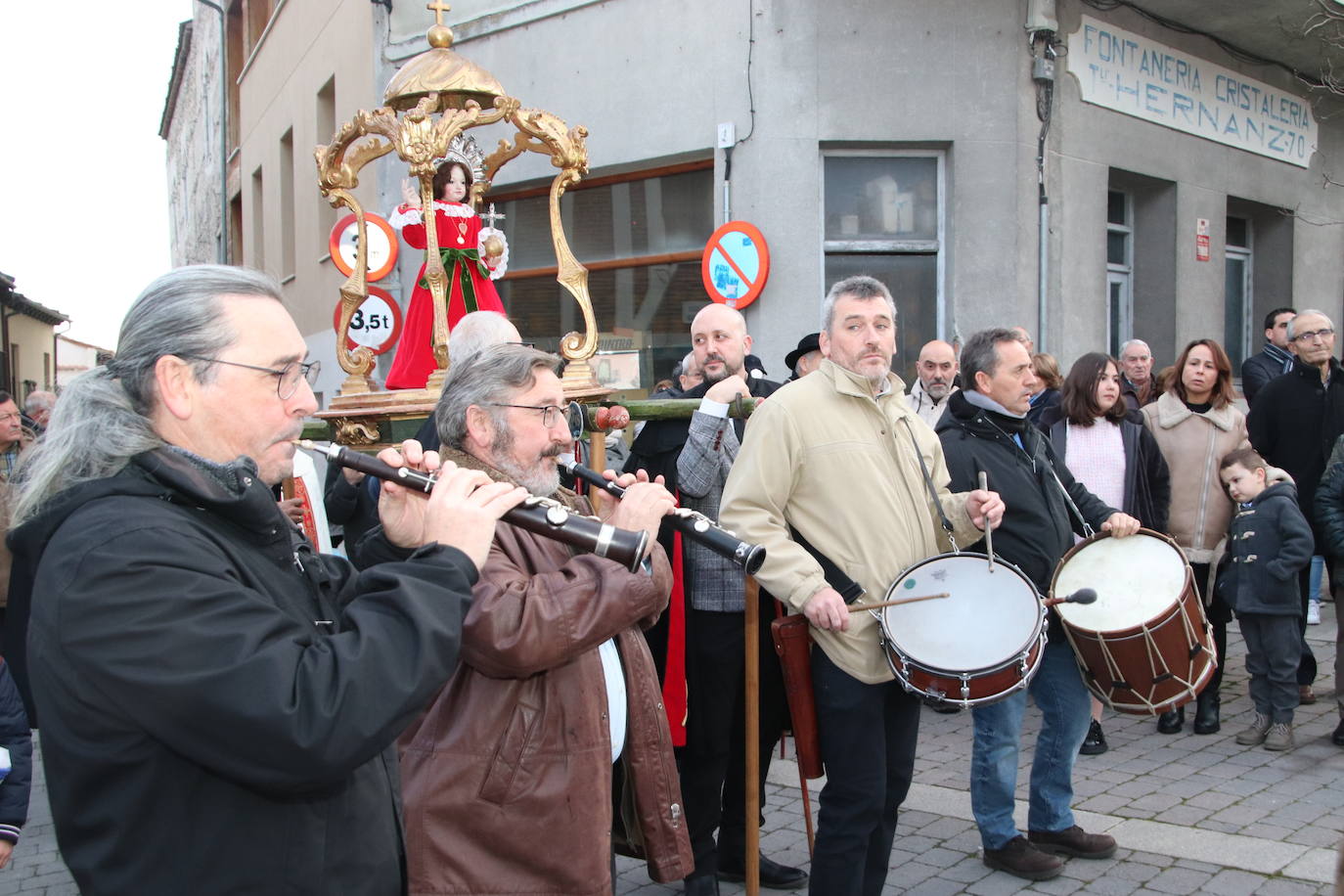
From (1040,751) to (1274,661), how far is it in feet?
6.89

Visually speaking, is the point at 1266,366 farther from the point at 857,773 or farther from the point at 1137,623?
the point at 857,773

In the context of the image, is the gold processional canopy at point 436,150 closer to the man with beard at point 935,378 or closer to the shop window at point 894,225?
the man with beard at point 935,378

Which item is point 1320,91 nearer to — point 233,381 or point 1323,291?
point 1323,291

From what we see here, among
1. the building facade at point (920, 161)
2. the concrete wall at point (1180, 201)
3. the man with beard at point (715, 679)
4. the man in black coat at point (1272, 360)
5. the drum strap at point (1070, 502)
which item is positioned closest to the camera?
the man with beard at point (715, 679)

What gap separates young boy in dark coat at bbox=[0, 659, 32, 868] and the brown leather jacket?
48.0 inches

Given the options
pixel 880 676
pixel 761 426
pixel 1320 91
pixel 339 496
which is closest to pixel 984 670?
pixel 880 676

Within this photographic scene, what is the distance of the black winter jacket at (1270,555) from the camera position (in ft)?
18.6

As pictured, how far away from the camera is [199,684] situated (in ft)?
4.90

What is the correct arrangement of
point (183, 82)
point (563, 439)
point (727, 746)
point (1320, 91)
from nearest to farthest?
1. point (563, 439)
2. point (727, 746)
3. point (1320, 91)
4. point (183, 82)

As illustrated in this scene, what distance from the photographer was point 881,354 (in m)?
3.64

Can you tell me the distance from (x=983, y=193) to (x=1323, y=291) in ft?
20.9

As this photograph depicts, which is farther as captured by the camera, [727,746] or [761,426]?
[727,746]

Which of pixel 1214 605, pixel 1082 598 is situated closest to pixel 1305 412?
pixel 1214 605

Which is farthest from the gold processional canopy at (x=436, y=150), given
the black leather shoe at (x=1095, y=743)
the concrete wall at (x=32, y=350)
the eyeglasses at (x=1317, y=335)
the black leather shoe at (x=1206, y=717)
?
the concrete wall at (x=32, y=350)
